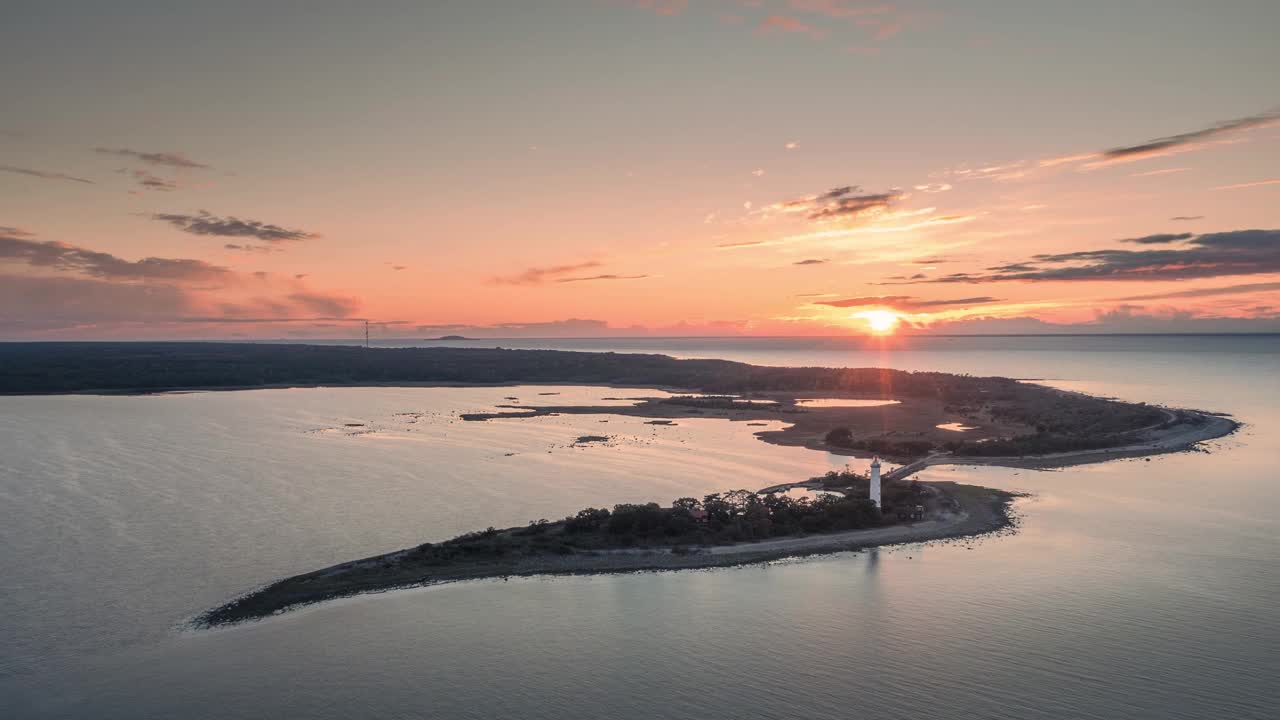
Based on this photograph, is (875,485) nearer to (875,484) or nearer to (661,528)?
(875,484)

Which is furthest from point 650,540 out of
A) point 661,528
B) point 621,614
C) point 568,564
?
point 621,614

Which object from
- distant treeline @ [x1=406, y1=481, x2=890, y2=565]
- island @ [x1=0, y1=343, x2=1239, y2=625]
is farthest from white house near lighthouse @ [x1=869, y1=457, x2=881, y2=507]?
distant treeline @ [x1=406, y1=481, x2=890, y2=565]

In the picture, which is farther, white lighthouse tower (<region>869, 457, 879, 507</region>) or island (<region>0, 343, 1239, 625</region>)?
white lighthouse tower (<region>869, 457, 879, 507</region>)

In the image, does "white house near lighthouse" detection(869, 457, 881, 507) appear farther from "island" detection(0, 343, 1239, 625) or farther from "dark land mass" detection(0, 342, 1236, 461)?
"dark land mass" detection(0, 342, 1236, 461)

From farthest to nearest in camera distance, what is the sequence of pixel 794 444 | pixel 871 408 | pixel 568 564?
pixel 871 408 < pixel 794 444 < pixel 568 564

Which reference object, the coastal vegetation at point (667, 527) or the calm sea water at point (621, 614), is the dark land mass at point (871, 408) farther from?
the coastal vegetation at point (667, 527)

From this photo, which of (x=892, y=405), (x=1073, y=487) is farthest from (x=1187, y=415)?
(x=1073, y=487)
